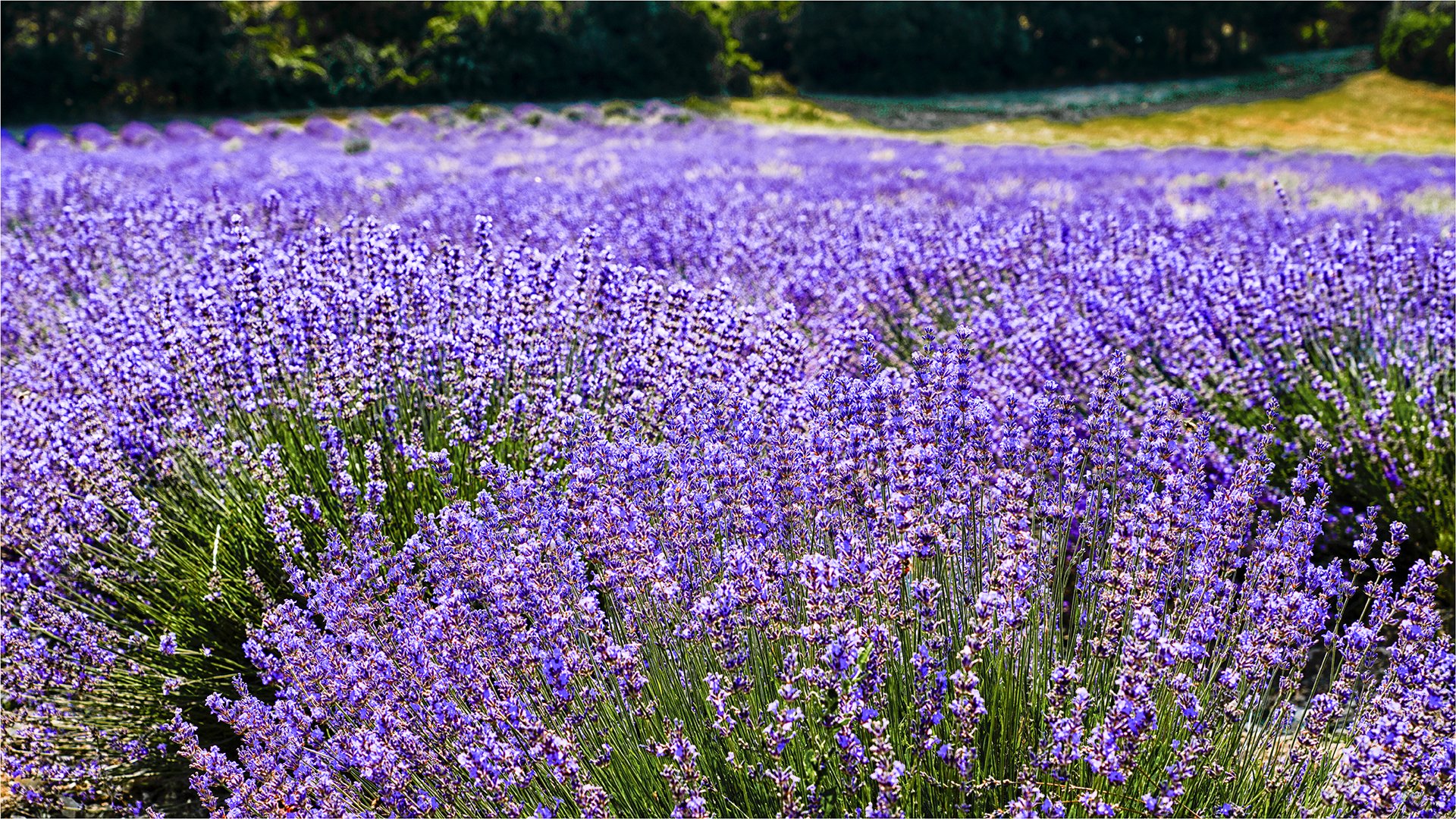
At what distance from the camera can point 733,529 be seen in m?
1.86

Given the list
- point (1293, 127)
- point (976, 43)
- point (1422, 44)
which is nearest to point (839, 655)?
point (1422, 44)

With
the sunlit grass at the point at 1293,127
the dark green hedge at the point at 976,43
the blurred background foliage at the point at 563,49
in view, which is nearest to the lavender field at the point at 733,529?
the sunlit grass at the point at 1293,127

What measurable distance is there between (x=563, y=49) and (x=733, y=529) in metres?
27.6

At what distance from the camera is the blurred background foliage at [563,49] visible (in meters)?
22.2

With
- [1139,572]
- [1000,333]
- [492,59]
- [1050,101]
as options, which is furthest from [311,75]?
[1139,572]

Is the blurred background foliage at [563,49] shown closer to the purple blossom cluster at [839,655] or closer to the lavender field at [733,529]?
the lavender field at [733,529]

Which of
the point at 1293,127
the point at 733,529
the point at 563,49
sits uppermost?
the point at 563,49

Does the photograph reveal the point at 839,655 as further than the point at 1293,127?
No

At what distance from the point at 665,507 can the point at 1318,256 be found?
132 inches

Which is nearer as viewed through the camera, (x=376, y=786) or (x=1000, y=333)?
(x=376, y=786)

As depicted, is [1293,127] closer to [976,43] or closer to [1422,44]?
[1422,44]

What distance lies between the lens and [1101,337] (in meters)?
3.43

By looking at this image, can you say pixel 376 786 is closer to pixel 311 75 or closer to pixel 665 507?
pixel 665 507

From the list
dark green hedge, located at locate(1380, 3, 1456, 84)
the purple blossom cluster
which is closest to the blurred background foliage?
dark green hedge, located at locate(1380, 3, 1456, 84)
